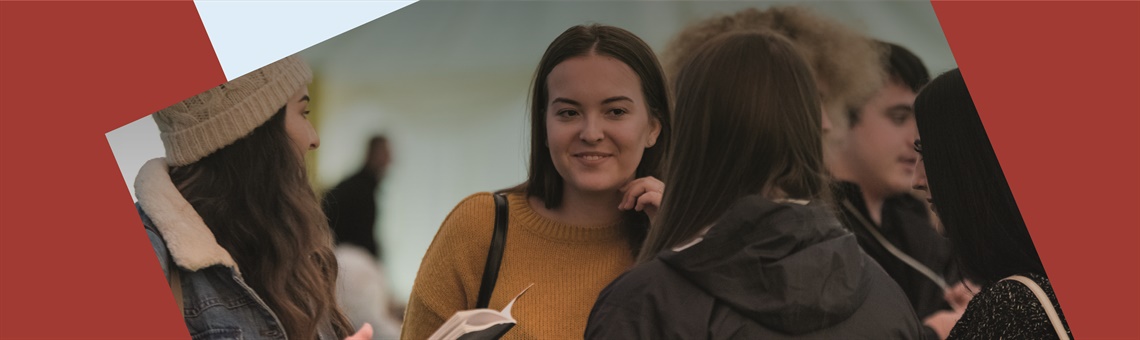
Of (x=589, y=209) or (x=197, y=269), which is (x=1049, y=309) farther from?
(x=197, y=269)

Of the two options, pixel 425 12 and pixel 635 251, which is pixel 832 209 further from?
pixel 425 12

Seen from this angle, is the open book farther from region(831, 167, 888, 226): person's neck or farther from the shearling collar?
region(831, 167, 888, 226): person's neck

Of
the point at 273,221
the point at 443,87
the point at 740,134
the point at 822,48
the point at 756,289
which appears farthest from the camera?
the point at 273,221

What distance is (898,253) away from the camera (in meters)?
4.00

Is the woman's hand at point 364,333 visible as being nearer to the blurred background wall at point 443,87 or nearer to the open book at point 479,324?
the blurred background wall at point 443,87

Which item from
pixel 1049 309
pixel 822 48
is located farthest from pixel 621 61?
pixel 1049 309

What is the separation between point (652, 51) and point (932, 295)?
1071 millimetres

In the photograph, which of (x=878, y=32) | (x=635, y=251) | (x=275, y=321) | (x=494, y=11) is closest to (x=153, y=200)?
(x=275, y=321)

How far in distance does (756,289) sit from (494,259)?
2.83ft

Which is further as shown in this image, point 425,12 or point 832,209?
point 425,12

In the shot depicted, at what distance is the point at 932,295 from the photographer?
399cm

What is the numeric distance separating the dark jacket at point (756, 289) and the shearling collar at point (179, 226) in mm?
1326

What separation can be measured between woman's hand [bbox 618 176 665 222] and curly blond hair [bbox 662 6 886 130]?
31 cm

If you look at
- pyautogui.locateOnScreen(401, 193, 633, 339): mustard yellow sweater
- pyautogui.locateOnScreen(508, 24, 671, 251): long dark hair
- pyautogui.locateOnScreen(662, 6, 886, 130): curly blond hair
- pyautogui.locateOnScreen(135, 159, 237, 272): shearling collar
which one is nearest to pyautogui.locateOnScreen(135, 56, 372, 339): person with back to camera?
pyautogui.locateOnScreen(135, 159, 237, 272): shearling collar
